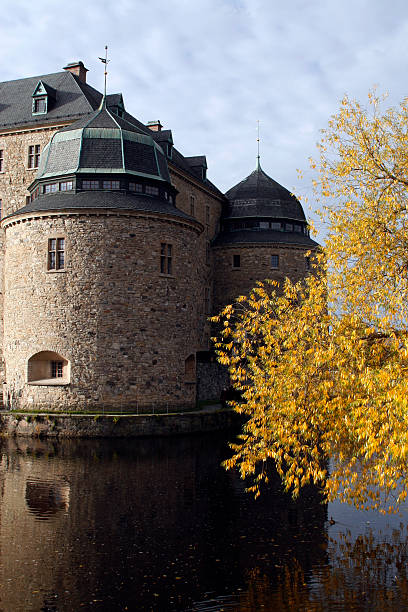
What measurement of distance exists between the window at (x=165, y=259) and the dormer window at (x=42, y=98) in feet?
36.5

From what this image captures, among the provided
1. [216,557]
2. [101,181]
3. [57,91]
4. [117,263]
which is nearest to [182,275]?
[117,263]

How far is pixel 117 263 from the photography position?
80.7 feet

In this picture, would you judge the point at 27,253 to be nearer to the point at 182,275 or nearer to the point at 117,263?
the point at 117,263

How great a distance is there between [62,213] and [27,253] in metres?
2.40

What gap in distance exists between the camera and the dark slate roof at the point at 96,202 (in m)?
24.6

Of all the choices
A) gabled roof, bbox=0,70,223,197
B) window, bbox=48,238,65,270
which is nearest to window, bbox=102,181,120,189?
window, bbox=48,238,65,270

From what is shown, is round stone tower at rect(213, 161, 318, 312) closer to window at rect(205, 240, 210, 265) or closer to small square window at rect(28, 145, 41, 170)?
window at rect(205, 240, 210, 265)

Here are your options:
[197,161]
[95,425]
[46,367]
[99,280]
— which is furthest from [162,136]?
[95,425]

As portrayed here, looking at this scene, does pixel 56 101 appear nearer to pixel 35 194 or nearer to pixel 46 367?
pixel 35 194

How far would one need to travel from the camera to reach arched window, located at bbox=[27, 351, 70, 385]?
24.8 metres

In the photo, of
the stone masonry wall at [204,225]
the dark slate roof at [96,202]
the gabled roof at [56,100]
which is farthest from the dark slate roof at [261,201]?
the dark slate roof at [96,202]

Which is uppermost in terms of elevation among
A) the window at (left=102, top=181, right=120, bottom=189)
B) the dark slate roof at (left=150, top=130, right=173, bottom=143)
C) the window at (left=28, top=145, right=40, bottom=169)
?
the dark slate roof at (left=150, top=130, right=173, bottom=143)

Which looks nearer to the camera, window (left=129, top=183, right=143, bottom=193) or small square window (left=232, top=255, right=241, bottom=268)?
window (left=129, top=183, right=143, bottom=193)

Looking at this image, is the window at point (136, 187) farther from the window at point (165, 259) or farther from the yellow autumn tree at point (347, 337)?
the yellow autumn tree at point (347, 337)
